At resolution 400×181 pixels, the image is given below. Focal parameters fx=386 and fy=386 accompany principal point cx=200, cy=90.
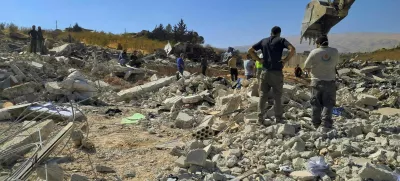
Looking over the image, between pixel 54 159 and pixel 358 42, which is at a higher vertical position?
pixel 358 42

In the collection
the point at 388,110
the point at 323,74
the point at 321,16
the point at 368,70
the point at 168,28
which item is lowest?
the point at 388,110

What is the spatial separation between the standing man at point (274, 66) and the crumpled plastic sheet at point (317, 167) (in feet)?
5.46

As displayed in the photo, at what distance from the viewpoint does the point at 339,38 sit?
87062mm

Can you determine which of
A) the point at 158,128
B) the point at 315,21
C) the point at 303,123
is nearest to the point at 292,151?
the point at 303,123

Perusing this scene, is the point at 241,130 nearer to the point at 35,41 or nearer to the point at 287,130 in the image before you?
the point at 287,130

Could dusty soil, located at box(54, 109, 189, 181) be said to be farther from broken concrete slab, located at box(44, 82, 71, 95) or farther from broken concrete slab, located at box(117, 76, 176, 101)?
broken concrete slab, located at box(117, 76, 176, 101)

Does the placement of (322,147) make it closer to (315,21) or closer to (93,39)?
(315,21)

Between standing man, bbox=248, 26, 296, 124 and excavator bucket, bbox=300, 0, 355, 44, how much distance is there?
4956 millimetres

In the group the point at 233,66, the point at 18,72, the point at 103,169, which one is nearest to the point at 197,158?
the point at 103,169

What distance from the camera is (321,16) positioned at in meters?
9.80

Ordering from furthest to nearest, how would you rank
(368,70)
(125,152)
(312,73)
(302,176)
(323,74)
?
(368,70) < (312,73) < (323,74) < (125,152) < (302,176)

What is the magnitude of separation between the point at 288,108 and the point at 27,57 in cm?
1080

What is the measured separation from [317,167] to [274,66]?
Result: 77.1 inches

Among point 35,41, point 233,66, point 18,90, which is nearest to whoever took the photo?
point 18,90
